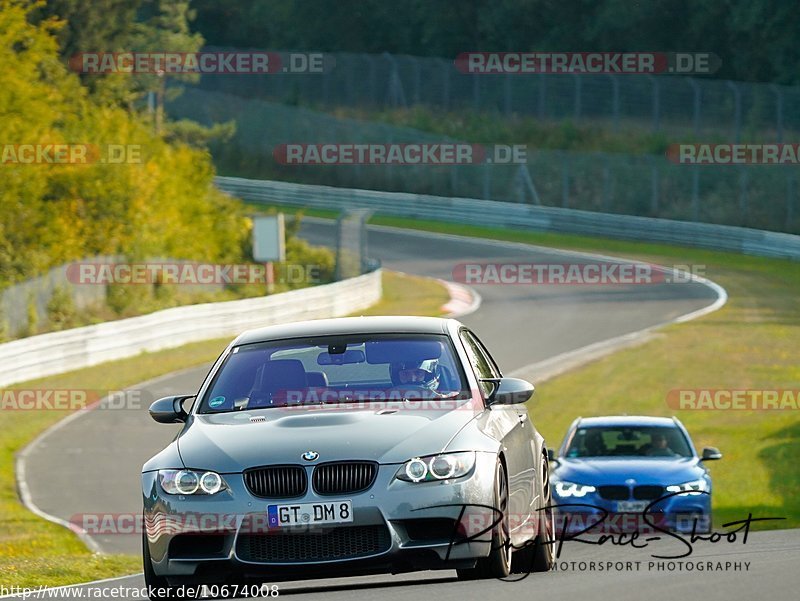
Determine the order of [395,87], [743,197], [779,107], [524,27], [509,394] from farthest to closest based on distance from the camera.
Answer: [524,27]
[395,87]
[779,107]
[743,197]
[509,394]

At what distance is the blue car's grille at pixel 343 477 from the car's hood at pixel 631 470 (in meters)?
7.87

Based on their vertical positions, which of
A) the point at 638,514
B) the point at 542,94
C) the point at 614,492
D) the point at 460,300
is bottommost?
the point at 460,300

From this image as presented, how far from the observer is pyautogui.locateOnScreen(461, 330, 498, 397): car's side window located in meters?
9.03

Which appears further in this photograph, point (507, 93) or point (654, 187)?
point (507, 93)

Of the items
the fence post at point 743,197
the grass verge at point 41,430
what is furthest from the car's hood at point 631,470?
the fence post at point 743,197

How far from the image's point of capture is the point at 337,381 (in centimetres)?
906

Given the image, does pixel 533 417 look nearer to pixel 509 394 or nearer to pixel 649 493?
pixel 649 493

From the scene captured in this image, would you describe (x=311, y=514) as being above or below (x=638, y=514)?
above

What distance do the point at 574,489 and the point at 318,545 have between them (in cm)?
794

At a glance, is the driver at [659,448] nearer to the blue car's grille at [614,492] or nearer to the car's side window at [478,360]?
the blue car's grille at [614,492]

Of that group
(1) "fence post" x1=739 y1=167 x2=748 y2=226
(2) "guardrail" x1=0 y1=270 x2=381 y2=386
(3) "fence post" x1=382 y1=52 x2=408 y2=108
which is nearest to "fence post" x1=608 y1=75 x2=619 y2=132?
(1) "fence post" x1=739 y1=167 x2=748 y2=226

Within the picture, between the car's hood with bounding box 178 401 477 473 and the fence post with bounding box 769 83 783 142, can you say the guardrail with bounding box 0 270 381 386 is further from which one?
the car's hood with bounding box 178 401 477 473

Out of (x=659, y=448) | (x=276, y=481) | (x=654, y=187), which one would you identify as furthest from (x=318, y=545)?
(x=654, y=187)

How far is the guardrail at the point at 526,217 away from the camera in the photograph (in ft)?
164
